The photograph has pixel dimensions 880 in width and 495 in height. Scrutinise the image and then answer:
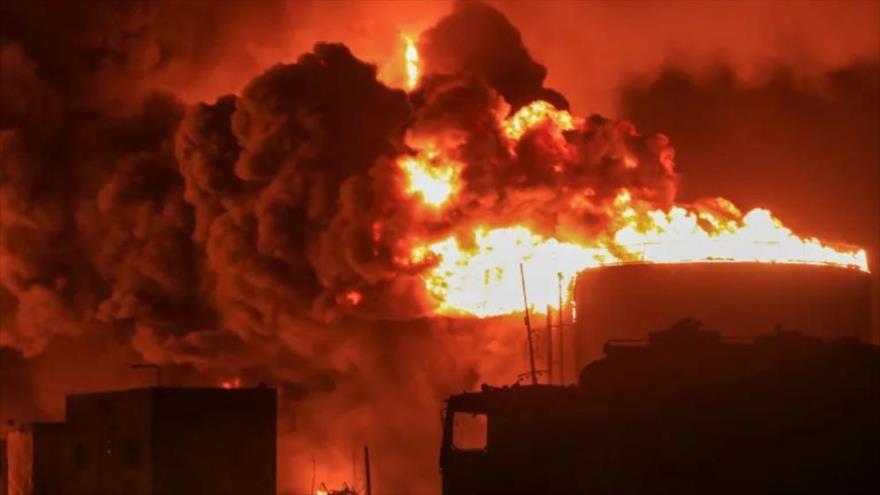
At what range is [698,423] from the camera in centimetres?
4519

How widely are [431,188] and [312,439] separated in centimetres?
1031

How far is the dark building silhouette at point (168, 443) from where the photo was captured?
2073 inches

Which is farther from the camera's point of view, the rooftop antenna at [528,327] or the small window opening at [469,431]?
the rooftop antenna at [528,327]

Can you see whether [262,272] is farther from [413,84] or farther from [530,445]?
[530,445]

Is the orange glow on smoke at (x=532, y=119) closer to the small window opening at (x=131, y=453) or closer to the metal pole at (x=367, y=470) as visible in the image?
the metal pole at (x=367, y=470)

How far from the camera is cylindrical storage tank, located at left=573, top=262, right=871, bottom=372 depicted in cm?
5522

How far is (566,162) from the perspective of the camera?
58250mm

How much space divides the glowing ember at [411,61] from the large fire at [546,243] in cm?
385

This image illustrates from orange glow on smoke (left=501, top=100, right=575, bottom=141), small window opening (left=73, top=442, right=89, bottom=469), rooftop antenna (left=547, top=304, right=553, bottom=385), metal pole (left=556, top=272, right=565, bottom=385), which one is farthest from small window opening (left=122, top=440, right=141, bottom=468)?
orange glow on smoke (left=501, top=100, right=575, bottom=141)

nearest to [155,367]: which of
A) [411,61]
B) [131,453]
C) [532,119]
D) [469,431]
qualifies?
[131,453]

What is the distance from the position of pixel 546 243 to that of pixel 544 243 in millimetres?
69

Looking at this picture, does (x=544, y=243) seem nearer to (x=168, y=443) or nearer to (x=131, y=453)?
(x=168, y=443)

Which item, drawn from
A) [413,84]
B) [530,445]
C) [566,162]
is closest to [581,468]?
[530,445]

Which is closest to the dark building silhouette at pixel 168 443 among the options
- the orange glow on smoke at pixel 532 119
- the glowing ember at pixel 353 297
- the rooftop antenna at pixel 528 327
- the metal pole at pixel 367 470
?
the glowing ember at pixel 353 297
